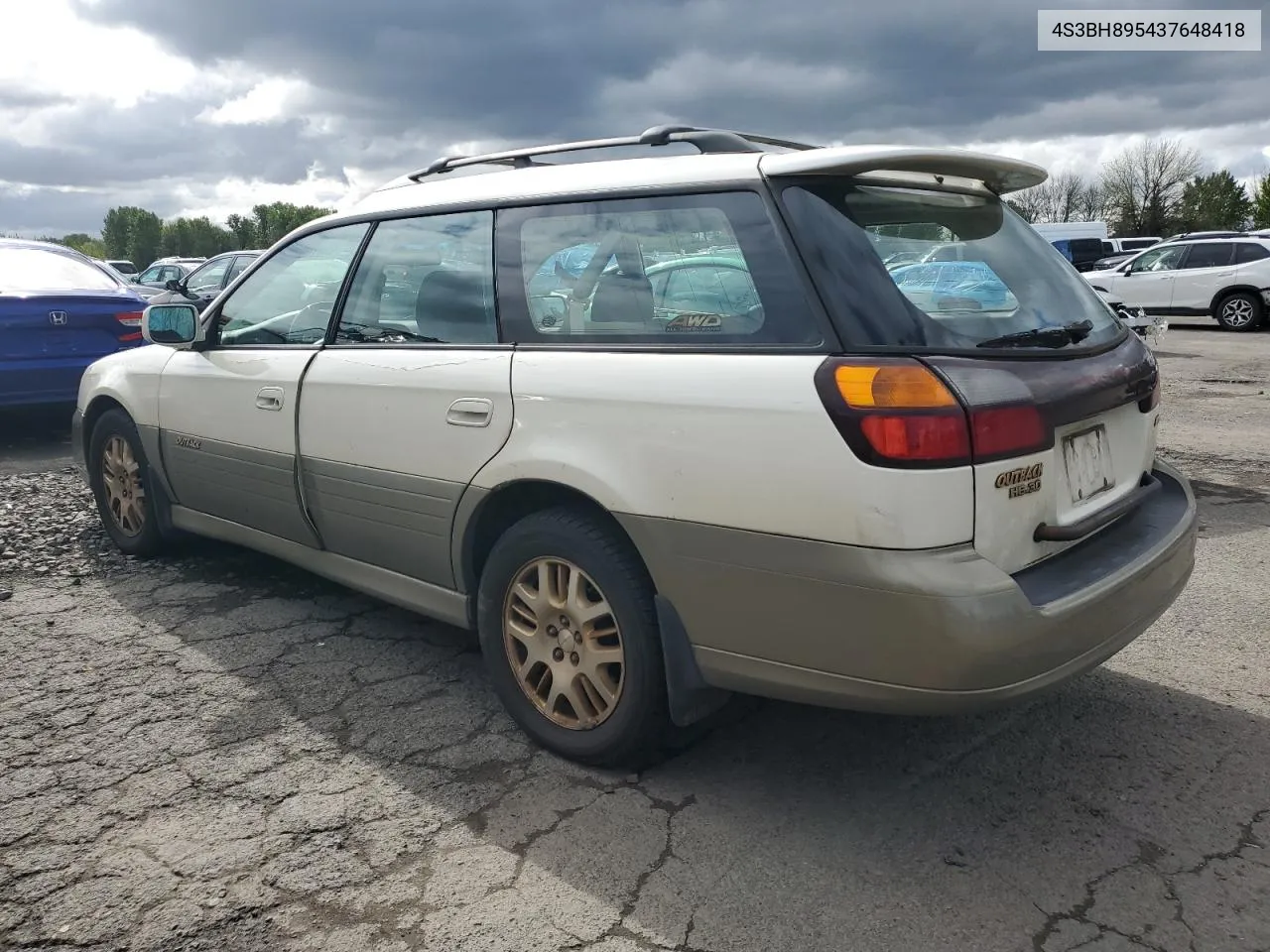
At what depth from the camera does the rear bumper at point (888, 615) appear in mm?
2279

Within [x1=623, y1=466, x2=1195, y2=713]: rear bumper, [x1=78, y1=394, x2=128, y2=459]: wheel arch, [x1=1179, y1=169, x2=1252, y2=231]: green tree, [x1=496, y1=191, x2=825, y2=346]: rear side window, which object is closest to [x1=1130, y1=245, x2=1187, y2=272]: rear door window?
[x1=623, y1=466, x2=1195, y2=713]: rear bumper

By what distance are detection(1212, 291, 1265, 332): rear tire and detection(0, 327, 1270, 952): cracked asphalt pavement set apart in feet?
56.9

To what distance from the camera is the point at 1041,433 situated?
2445mm

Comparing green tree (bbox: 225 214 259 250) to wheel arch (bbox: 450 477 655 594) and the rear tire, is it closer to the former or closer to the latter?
the rear tire

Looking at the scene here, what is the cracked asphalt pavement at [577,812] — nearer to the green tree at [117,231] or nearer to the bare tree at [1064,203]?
the bare tree at [1064,203]

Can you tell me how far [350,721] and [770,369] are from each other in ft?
5.95

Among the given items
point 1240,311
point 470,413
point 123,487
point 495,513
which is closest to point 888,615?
point 495,513

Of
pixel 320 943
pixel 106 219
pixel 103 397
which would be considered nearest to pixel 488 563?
pixel 320 943

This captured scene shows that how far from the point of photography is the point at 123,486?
16.5 ft

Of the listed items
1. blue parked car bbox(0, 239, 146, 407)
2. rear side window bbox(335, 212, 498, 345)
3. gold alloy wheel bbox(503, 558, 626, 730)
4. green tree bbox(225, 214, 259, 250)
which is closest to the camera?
gold alloy wheel bbox(503, 558, 626, 730)

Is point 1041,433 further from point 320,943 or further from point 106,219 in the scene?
point 106,219

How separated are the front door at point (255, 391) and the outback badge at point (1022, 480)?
247 cm

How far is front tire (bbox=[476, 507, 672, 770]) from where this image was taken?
2.75 meters

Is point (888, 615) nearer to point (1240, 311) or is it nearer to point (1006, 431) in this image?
point (1006, 431)
